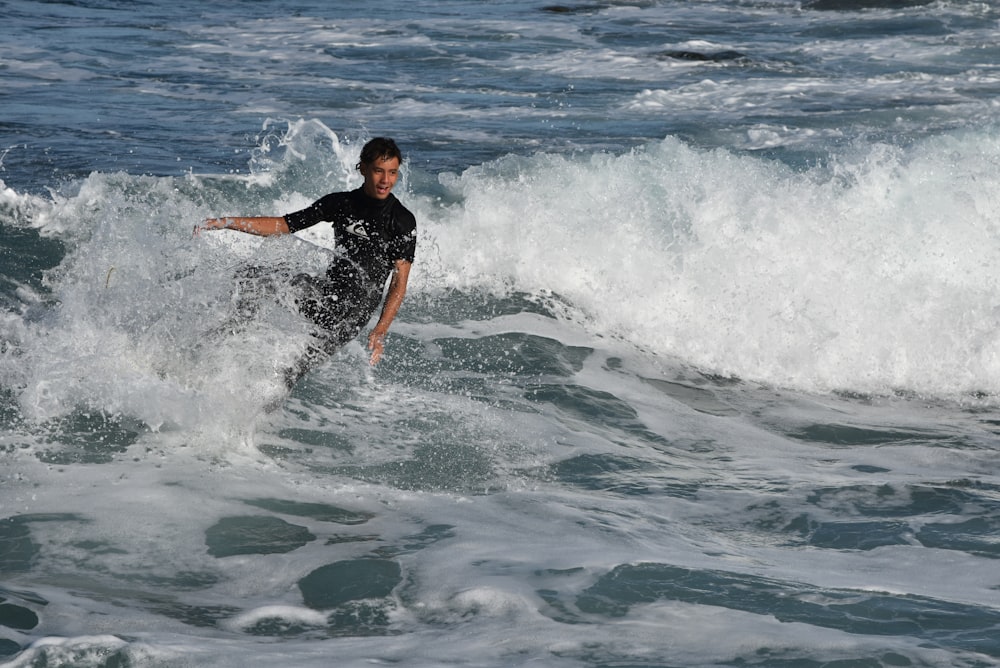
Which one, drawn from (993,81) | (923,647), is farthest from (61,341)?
(993,81)

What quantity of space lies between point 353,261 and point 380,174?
0.53 m

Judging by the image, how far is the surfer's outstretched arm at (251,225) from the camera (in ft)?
21.1

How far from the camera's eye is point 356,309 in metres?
6.86

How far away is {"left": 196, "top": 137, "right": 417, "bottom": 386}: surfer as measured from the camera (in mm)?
6766

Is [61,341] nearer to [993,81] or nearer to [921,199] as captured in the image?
[921,199]

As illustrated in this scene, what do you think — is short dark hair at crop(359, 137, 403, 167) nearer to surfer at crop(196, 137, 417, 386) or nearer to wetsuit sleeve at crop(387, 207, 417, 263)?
surfer at crop(196, 137, 417, 386)

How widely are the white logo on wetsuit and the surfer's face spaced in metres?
0.19

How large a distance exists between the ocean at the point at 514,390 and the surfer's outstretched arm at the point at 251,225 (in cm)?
29

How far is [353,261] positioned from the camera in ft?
22.4

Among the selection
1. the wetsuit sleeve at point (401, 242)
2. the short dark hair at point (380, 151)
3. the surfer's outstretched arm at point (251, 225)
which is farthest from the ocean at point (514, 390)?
the short dark hair at point (380, 151)

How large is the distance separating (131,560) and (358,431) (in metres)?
2.11

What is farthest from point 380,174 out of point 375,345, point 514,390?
point 514,390

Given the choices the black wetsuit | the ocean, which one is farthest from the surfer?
the ocean

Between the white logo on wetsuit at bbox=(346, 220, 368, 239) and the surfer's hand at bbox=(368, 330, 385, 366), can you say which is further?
the white logo on wetsuit at bbox=(346, 220, 368, 239)
